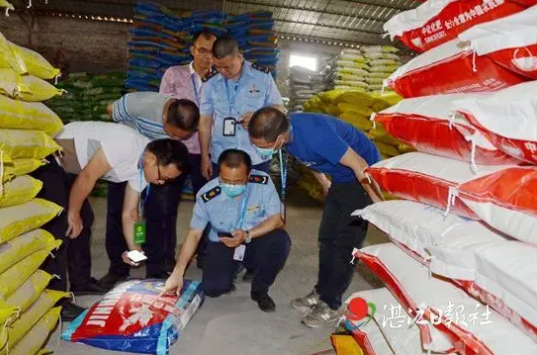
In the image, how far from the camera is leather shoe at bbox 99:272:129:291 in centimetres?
274

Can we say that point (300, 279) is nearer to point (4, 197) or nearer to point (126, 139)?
point (126, 139)

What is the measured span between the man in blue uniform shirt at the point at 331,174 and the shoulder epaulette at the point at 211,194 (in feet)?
1.23

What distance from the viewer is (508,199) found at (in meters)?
1.11

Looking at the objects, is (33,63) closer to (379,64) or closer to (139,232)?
(139,232)

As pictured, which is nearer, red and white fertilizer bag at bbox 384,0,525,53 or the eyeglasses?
red and white fertilizer bag at bbox 384,0,525,53

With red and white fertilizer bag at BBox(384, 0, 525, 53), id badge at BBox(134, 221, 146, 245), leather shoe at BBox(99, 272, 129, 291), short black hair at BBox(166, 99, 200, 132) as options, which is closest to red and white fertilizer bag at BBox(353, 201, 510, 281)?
red and white fertilizer bag at BBox(384, 0, 525, 53)

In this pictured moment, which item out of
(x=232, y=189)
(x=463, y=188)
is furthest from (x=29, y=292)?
(x=463, y=188)

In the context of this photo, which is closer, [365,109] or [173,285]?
[173,285]

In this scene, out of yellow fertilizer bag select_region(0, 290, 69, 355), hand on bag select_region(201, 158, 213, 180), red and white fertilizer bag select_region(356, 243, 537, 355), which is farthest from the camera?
hand on bag select_region(201, 158, 213, 180)

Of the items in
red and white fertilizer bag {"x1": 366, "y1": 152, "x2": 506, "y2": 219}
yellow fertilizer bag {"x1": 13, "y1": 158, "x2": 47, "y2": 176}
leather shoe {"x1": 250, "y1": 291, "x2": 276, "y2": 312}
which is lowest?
leather shoe {"x1": 250, "y1": 291, "x2": 276, "y2": 312}

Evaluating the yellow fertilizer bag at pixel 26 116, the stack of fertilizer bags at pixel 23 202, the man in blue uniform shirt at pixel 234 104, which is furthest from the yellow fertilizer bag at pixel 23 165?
the man in blue uniform shirt at pixel 234 104

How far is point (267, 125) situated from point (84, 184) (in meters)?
0.92

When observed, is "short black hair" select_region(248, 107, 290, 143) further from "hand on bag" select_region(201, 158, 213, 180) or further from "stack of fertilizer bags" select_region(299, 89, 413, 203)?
"stack of fertilizer bags" select_region(299, 89, 413, 203)

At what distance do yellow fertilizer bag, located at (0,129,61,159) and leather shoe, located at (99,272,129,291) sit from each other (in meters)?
1.10
